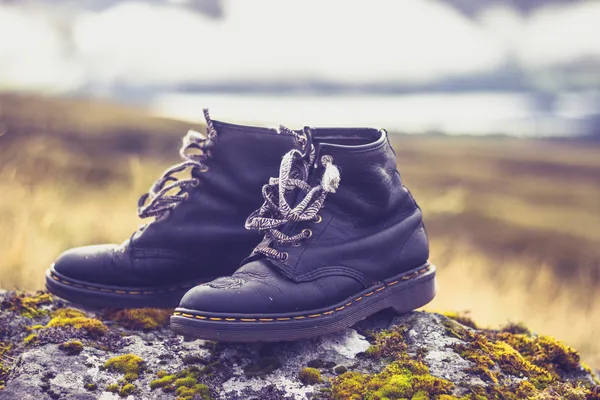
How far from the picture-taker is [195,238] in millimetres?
3477

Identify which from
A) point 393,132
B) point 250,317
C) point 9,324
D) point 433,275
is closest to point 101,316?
point 9,324

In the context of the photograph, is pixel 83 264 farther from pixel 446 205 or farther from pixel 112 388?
pixel 446 205

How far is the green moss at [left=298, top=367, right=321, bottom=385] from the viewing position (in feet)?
9.05

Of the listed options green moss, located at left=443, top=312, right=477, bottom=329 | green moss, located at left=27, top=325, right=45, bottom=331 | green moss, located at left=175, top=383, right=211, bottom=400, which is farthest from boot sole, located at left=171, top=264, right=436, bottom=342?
green moss, located at left=27, top=325, right=45, bottom=331

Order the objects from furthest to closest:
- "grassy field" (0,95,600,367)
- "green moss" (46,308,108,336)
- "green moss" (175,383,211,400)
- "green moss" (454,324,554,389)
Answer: "grassy field" (0,95,600,367) < "green moss" (46,308,108,336) < "green moss" (454,324,554,389) < "green moss" (175,383,211,400)

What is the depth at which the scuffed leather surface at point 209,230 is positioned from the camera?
3.43 m

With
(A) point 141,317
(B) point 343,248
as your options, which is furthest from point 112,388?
(B) point 343,248

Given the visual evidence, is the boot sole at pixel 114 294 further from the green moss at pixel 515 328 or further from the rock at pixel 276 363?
the green moss at pixel 515 328

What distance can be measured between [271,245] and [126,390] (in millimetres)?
947

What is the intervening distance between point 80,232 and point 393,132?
12.1 metres

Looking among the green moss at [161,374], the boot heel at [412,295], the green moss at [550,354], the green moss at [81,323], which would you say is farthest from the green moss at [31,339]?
the green moss at [550,354]

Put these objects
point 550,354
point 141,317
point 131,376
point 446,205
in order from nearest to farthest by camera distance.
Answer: point 131,376 < point 550,354 < point 141,317 < point 446,205

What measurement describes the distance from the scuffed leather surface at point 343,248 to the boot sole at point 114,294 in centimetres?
63

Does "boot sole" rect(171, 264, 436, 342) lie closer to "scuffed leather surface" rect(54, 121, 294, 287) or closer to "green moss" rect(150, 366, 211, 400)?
"green moss" rect(150, 366, 211, 400)
